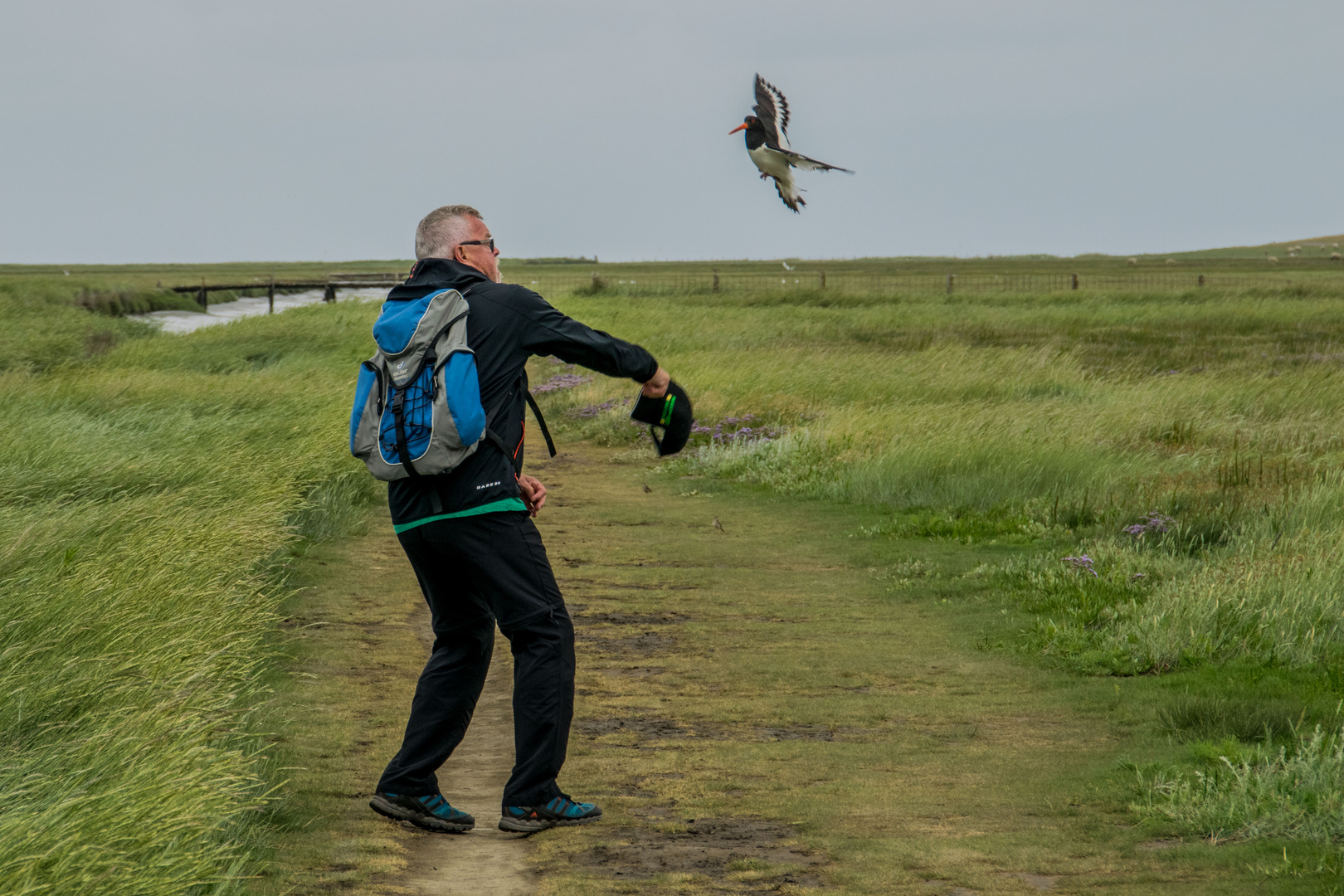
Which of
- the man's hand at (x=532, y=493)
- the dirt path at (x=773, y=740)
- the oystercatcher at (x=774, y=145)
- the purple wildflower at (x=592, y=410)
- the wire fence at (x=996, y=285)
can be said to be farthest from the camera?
the wire fence at (x=996, y=285)

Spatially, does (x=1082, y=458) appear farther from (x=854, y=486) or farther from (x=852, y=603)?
(x=852, y=603)

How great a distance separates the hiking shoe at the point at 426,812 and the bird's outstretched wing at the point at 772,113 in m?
4.30

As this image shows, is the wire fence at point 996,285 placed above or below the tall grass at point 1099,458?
above

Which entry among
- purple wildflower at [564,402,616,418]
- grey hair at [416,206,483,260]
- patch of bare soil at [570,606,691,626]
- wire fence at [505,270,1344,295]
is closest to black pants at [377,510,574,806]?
grey hair at [416,206,483,260]

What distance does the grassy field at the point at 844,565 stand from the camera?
370cm

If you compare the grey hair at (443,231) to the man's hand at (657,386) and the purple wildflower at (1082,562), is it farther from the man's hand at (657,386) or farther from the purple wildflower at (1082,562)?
the purple wildflower at (1082,562)

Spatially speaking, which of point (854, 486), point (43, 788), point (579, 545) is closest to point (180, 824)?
point (43, 788)

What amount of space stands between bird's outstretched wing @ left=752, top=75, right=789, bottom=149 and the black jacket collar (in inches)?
135

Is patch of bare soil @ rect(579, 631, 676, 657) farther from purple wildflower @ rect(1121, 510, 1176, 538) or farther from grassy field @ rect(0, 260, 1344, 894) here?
purple wildflower @ rect(1121, 510, 1176, 538)

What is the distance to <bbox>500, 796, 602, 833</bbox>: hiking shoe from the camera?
4098 millimetres

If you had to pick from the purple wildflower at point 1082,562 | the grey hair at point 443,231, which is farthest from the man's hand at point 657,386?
the purple wildflower at point 1082,562

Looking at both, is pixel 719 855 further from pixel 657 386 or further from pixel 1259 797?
pixel 1259 797

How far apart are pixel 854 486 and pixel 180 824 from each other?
9.12 meters

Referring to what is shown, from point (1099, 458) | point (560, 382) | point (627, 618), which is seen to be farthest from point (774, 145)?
point (560, 382)
